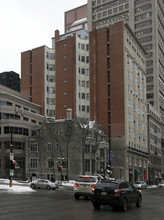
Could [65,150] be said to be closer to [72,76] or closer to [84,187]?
[72,76]

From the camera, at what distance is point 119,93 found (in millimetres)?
81688

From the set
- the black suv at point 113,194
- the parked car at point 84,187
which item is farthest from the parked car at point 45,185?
the black suv at point 113,194

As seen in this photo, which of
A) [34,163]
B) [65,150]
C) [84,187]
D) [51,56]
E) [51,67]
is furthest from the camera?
[51,56]

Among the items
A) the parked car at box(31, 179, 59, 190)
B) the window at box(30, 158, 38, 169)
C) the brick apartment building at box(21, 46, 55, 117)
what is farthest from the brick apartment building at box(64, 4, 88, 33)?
the parked car at box(31, 179, 59, 190)

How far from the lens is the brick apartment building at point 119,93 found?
79875mm

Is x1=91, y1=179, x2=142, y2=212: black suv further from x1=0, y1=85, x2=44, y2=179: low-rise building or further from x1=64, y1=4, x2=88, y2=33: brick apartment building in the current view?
x1=64, y1=4, x2=88, y2=33: brick apartment building

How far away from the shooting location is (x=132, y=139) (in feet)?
271

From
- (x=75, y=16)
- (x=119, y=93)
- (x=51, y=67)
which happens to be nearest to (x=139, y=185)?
(x=119, y=93)

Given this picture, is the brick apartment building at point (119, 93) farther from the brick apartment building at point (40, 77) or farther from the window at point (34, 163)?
the window at point (34, 163)

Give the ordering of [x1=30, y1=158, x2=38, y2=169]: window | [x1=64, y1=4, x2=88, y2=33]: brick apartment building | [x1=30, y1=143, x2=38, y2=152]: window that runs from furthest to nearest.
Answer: [x1=64, y1=4, x2=88, y2=33]: brick apartment building
[x1=30, y1=143, x2=38, y2=152]: window
[x1=30, y1=158, x2=38, y2=169]: window

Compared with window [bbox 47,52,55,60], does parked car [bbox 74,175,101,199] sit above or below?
below

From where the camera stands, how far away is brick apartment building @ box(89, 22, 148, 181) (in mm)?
79875

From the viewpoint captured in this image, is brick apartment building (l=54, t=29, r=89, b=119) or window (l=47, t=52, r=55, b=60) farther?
window (l=47, t=52, r=55, b=60)

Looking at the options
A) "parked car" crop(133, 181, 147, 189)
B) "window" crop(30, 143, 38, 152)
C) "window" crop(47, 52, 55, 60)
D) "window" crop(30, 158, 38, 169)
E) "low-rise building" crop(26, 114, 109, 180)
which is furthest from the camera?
"window" crop(47, 52, 55, 60)
